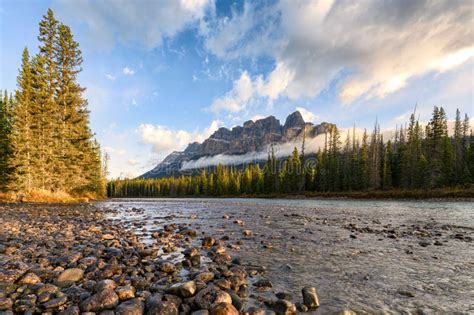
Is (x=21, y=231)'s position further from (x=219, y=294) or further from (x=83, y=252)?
(x=219, y=294)

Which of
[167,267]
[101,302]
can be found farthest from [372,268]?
[101,302]

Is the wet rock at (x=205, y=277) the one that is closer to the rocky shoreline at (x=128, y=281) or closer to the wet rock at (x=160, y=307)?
the rocky shoreline at (x=128, y=281)

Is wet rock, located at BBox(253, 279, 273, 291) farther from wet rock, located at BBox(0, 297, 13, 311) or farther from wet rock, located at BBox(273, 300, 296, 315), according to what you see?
wet rock, located at BBox(0, 297, 13, 311)

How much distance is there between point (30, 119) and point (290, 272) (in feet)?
113

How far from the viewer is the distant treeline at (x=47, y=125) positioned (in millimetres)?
26734

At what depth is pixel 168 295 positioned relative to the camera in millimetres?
4242

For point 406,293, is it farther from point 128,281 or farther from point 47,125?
point 47,125

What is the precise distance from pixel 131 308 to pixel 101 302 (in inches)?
23.7

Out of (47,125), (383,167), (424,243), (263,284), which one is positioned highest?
(47,125)

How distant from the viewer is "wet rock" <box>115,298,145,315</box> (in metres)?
3.71

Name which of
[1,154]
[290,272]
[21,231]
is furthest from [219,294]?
[1,154]

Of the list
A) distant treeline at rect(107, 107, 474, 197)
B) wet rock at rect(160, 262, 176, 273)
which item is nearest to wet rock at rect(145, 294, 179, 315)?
wet rock at rect(160, 262, 176, 273)

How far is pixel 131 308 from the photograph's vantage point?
12.4ft

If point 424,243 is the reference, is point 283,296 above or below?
above
